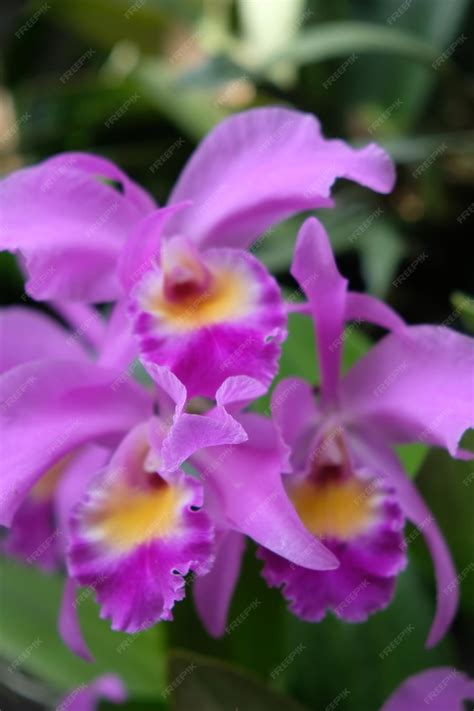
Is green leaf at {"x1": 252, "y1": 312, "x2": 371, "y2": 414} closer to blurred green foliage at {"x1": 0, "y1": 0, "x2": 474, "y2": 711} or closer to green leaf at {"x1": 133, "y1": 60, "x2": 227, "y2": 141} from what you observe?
blurred green foliage at {"x1": 0, "y1": 0, "x2": 474, "y2": 711}

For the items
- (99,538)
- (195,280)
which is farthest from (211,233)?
(99,538)

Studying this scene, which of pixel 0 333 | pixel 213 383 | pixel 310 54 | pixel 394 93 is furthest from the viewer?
pixel 394 93

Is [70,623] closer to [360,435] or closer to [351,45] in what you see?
[360,435]

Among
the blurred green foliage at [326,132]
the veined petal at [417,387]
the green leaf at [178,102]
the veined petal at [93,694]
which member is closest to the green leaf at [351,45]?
the blurred green foliage at [326,132]

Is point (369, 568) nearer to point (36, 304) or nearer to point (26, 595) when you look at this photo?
point (26, 595)

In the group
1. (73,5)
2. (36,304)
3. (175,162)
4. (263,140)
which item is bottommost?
(36,304)

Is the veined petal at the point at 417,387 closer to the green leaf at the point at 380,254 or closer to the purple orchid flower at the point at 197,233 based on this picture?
the purple orchid flower at the point at 197,233
